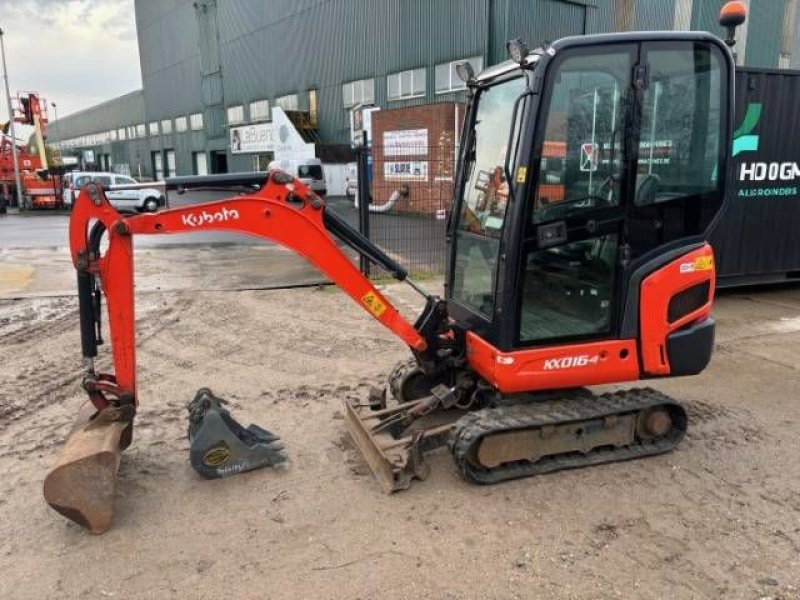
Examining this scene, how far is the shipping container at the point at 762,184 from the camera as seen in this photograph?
838 centimetres

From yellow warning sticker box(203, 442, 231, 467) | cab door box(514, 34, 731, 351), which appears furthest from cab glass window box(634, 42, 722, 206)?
yellow warning sticker box(203, 442, 231, 467)

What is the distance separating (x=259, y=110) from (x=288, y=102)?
4.02 meters

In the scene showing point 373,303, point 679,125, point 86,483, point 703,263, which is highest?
point 679,125

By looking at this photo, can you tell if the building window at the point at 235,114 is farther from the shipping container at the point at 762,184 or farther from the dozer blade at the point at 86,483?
the dozer blade at the point at 86,483

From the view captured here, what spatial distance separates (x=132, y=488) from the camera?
12.5 ft

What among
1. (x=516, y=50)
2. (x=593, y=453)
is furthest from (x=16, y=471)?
(x=516, y=50)

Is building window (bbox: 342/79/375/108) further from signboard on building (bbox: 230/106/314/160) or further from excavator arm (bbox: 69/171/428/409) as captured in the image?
excavator arm (bbox: 69/171/428/409)

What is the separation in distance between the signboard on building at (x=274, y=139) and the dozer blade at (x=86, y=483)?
2905cm

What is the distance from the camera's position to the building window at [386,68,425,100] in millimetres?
25172

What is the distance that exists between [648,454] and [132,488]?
3267mm

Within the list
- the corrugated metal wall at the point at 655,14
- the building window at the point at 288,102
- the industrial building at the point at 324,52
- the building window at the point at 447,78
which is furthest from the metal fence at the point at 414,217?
the building window at the point at 288,102

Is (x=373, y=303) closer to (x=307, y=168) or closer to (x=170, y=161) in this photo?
(x=307, y=168)

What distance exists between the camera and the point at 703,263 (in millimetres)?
4043

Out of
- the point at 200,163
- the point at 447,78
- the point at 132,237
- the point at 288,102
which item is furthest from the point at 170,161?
the point at 132,237
